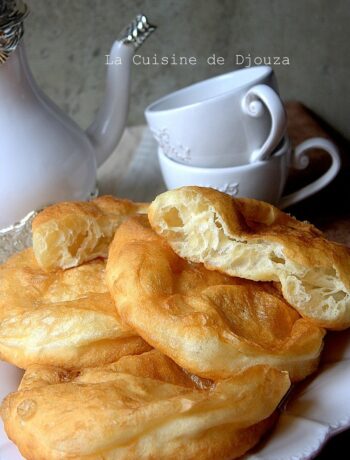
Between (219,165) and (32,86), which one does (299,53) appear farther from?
(32,86)

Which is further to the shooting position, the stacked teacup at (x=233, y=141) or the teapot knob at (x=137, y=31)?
the teapot knob at (x=137, y=31)

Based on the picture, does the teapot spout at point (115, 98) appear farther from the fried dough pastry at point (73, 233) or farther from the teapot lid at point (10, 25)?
the fried dough pastry at point (73, 233)

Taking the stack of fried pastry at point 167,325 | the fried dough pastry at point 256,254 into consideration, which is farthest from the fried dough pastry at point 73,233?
the fried dough pastry at point 256,254

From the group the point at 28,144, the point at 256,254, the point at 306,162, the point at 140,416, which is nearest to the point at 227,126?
the point at 306,162

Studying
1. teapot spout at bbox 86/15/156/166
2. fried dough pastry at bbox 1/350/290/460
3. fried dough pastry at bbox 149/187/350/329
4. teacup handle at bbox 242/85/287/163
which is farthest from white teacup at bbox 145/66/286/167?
fried dough pastry at bbox 1/350/290/460

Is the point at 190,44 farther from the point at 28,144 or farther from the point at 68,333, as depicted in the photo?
the point at 68,333

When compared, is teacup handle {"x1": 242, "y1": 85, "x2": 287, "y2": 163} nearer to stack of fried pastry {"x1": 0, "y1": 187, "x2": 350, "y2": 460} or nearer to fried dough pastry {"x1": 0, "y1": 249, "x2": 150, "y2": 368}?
stack of fried pastry {"x1": 0, "y1": 187, "x2": 350, "y2": 460}
